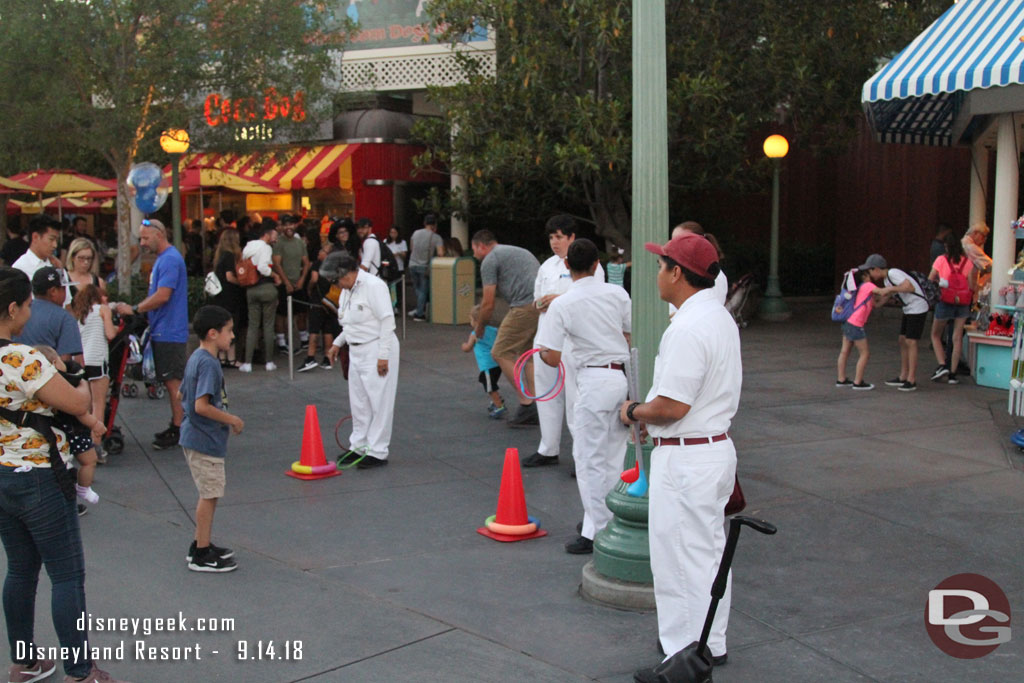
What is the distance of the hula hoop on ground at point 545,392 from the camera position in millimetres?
6955

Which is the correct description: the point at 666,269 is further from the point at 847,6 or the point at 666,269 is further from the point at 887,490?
the point at 847,6

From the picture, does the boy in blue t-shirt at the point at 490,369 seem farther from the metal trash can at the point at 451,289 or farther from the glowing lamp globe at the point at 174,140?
the metal trash can at the point at 451,289

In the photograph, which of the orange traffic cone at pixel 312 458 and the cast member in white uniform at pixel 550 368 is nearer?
the cast member in white uniform at pixel 550 368

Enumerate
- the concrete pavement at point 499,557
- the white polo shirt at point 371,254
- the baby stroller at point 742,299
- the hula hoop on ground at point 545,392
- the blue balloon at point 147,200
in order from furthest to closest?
the baby stroller at point 742,299, the blue balloon at point 147,200, the white polo shirt at point 371,254, the hula hoop on ground at point 545,392, the concrete pavement at point 499,557

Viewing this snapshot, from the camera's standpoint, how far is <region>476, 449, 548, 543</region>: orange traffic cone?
649cm

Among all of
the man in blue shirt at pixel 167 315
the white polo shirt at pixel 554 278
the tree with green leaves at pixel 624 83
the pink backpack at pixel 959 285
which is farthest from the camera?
the tree with green leaves at pixel 624 83

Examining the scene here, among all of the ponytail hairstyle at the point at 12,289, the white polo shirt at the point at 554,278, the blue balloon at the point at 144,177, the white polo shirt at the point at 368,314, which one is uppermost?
the blue balloon at the point at 144,177

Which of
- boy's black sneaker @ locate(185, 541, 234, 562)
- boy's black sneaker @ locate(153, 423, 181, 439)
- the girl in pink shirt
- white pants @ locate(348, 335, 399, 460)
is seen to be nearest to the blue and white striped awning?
the girl in pink shirt

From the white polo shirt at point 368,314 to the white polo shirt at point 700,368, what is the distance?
13.8ft

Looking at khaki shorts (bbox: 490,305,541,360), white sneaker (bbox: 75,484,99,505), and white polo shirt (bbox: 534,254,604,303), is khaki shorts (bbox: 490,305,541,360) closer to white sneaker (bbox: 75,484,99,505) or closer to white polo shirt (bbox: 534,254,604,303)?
white polo shirt (bbox: 534,254,604,303)

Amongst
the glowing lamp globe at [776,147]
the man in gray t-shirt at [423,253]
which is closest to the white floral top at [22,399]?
the man in gray t-shirt at [423,253]

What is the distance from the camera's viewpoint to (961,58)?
11.3 metres

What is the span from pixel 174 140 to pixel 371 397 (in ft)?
27.6

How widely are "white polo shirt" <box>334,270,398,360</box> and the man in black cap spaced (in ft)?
6.79
